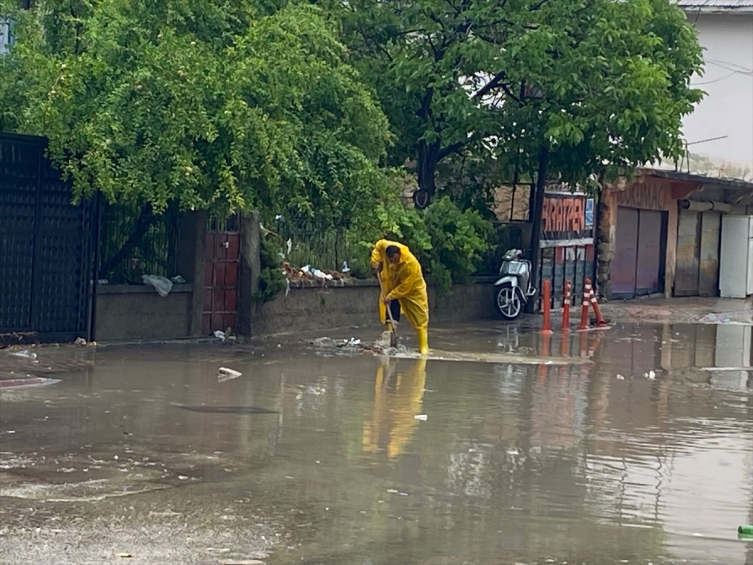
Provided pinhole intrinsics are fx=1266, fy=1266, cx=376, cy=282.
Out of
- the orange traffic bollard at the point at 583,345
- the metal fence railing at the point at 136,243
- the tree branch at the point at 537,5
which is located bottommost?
the orange traffic bollard at the point at 583,345

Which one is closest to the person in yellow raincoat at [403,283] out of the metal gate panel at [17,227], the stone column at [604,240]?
the metal gate panel at [17,227]

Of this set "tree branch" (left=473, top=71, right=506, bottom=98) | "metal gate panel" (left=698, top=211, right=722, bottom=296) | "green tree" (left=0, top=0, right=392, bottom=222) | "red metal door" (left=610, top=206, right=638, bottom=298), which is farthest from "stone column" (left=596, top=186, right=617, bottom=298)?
"green tree" (left=0, top=0, right=392, bottom=222)

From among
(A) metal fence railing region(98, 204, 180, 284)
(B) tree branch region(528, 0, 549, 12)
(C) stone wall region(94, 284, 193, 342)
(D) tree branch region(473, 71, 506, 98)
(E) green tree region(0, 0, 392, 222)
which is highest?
(B) tree branch region(528, 0, 549, 12)

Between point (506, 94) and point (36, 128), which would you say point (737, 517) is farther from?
point (506, 94)

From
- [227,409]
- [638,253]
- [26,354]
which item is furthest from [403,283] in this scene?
[638,253]

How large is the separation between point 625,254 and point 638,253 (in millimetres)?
801

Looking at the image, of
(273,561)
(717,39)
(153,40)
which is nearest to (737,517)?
(273,561)

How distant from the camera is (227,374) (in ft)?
46.3

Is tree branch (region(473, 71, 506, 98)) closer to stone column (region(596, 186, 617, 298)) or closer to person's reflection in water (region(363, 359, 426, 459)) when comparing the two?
stone column (region(596, 186, 617, 298))

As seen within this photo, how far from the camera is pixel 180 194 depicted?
1515cm

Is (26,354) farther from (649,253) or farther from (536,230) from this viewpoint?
(649,253)

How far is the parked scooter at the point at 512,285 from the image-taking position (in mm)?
24672

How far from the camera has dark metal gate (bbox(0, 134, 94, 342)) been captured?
15.3 meters

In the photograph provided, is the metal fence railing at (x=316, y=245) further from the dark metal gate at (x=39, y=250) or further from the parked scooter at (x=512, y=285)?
the parked scooter at (x=512, y=285)
